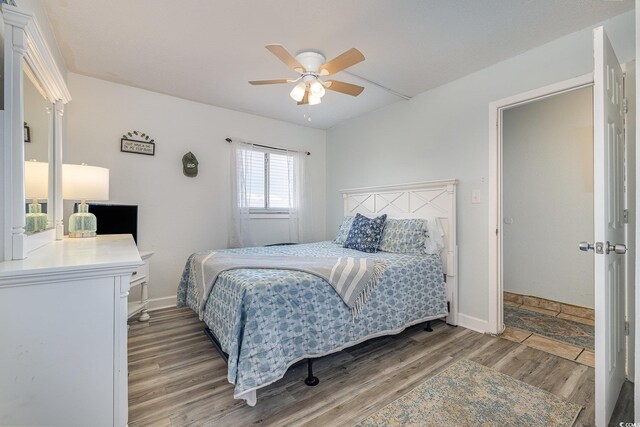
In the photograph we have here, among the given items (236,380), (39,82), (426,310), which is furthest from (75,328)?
(426,310)

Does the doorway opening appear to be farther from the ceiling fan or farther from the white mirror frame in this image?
the white mirror frame

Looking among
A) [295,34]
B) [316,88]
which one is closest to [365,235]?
[316,88]

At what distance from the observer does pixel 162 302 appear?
3.29 meters

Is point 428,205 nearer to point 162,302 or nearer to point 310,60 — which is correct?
point 310,60

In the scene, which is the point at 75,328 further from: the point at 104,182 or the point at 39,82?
the point at 104,182

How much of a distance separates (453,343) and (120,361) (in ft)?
8.04

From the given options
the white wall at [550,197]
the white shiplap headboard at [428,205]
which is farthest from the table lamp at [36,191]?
the white wall at [550,197]

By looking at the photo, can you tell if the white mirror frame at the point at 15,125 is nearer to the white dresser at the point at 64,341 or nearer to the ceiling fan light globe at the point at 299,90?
the white dresser at the point at 64,341

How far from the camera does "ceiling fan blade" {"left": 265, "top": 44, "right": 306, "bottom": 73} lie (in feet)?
5.90

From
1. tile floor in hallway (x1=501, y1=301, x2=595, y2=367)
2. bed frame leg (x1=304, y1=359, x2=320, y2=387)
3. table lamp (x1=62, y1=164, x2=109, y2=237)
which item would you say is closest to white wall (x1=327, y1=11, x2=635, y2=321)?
tile floor in hallway (x1=501, y1=301, x2=595, y2=367)

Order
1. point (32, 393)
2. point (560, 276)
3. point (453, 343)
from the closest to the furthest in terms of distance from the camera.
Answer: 1. point (32, 393)
2. point (453, 343)
3. point (560, 276)

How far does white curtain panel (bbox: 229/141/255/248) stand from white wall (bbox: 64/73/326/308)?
101mm

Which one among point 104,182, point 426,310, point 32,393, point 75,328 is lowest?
point 426,310

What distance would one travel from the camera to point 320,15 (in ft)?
6.44
